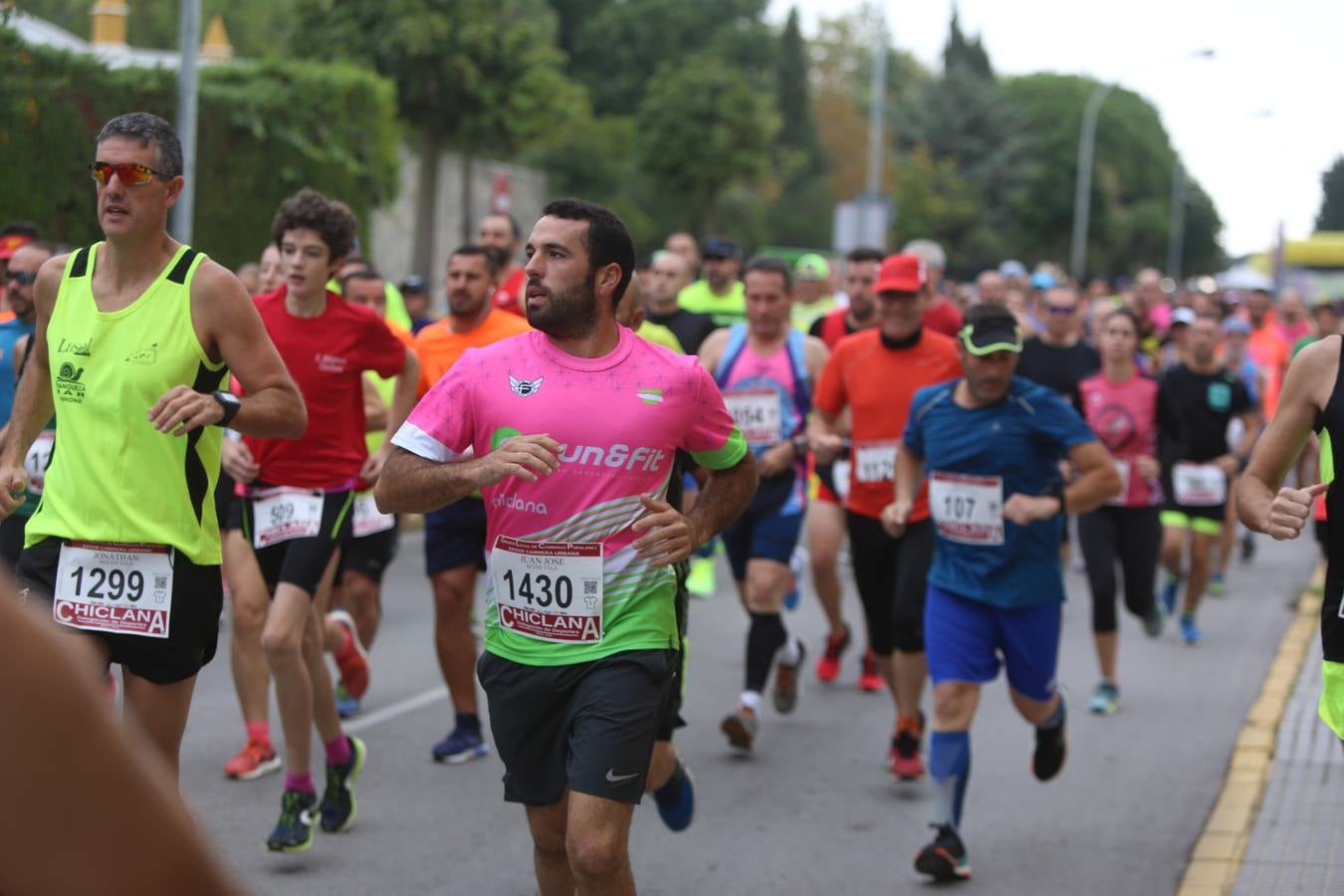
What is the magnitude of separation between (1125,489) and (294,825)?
521 cm

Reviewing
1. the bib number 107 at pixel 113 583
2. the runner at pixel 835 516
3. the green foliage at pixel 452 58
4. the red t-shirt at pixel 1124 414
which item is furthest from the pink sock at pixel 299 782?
the green foliage at pixel 452 58

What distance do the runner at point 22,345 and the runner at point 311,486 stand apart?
0.82 m

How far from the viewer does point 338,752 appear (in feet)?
20.4

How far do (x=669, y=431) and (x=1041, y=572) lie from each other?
2355mm

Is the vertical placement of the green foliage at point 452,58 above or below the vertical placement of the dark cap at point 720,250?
above

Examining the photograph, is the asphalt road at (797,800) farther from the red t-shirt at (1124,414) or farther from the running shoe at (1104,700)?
the red t-shirt at (1124,414)

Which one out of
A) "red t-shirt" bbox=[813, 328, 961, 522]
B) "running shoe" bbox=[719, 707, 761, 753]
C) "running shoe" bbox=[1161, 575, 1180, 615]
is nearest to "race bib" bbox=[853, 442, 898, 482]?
"red t-shirt" bbox=[813, 328, 961, 522]

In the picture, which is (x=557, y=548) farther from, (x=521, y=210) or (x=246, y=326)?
(x=521, y=210)

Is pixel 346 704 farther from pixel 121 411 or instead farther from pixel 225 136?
pixel 225 136

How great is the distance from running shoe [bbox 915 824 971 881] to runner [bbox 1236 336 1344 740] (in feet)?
5.64

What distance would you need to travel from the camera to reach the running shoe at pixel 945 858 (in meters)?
5.82

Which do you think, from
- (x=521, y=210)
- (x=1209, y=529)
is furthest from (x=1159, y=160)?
(x=1209, y=529)

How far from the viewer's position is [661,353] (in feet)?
14.7

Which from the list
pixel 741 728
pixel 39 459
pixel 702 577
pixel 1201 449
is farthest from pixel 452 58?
pixel 39 459
